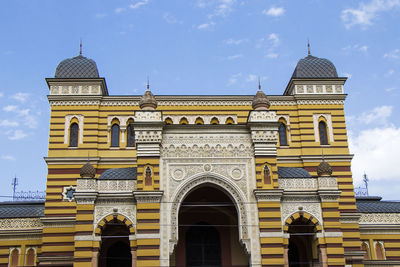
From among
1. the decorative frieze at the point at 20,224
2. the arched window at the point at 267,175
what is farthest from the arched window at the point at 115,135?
the arched window at the point at 267,175

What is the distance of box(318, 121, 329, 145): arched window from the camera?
107 ft

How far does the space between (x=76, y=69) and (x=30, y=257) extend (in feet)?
38.1

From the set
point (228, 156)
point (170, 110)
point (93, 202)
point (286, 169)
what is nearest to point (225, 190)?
point (228, 156)

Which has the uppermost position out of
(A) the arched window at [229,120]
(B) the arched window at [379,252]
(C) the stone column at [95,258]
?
(A) the arched window at [229,120]

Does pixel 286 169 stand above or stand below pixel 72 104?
below

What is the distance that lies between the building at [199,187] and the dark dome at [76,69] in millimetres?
74

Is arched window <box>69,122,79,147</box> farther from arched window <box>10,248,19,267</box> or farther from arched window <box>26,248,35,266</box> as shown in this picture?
arched window <box>10,248,19,267</box>

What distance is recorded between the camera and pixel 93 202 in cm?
2452

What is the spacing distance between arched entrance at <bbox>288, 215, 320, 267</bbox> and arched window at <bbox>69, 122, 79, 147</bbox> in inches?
540

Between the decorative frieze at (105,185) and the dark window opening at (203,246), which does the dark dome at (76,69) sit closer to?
the decorative frieze at (105,185)

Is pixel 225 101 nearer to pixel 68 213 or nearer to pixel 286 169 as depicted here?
pixel 286 169

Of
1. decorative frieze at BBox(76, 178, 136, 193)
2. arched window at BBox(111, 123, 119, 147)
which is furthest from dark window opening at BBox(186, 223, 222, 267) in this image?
arched window at BBox(111, 123, 119, 147)

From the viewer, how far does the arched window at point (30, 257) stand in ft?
97.6

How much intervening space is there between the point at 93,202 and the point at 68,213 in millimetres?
6175
